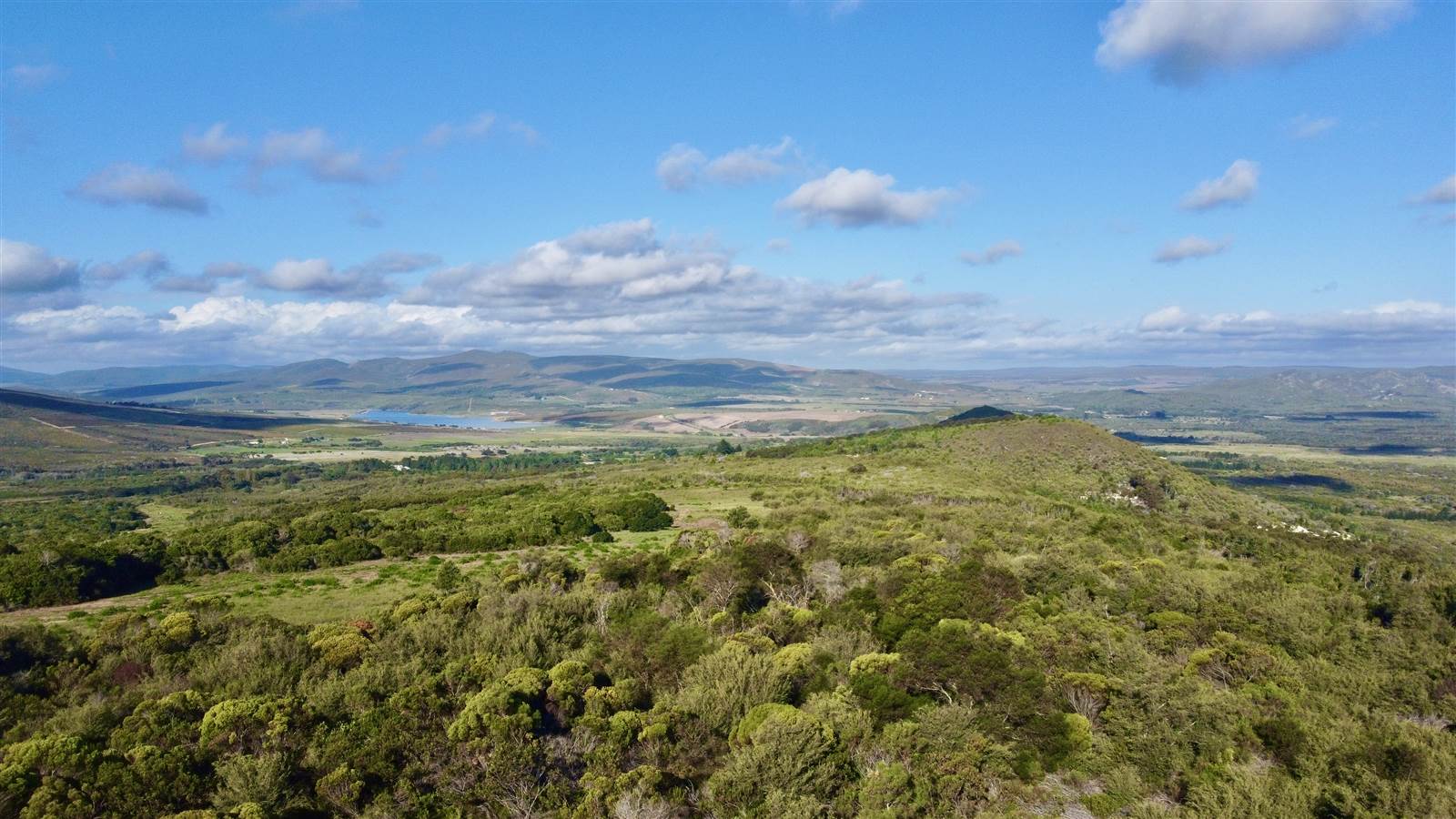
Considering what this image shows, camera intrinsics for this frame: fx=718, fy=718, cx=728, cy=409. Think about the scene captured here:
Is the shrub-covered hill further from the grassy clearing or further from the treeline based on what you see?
the grassy clearing

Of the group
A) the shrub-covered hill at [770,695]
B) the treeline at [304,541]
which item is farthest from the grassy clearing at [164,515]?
the shrub-covered hill at [770,695]

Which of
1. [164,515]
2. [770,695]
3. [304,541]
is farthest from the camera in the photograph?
[164,515]

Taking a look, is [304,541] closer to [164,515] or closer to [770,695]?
[770,695]

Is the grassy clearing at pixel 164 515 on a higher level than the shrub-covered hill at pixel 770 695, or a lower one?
lower

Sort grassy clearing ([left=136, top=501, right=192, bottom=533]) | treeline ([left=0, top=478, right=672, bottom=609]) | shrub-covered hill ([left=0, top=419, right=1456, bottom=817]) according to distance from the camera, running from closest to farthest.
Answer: shrub-covered hill ([left=0, top=419, right=1456, bottom=817])
treeline ([left=0, top=478, right=672, bottom=609])
grassy clearing ([left=136, top=501, right=192, bottom=533])

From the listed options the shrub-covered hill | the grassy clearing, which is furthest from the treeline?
the shrub-covered hill

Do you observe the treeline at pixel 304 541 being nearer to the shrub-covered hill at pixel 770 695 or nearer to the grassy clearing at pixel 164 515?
the grassy clearing at pixel 164 515

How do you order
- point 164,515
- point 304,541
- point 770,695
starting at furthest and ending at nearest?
point 164,515 < point 304,541 < point 770,695

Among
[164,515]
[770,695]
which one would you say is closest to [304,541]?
[770,695]

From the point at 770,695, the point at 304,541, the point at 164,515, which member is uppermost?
the point at 304,541

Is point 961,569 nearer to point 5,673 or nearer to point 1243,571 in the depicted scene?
point 1243,571
